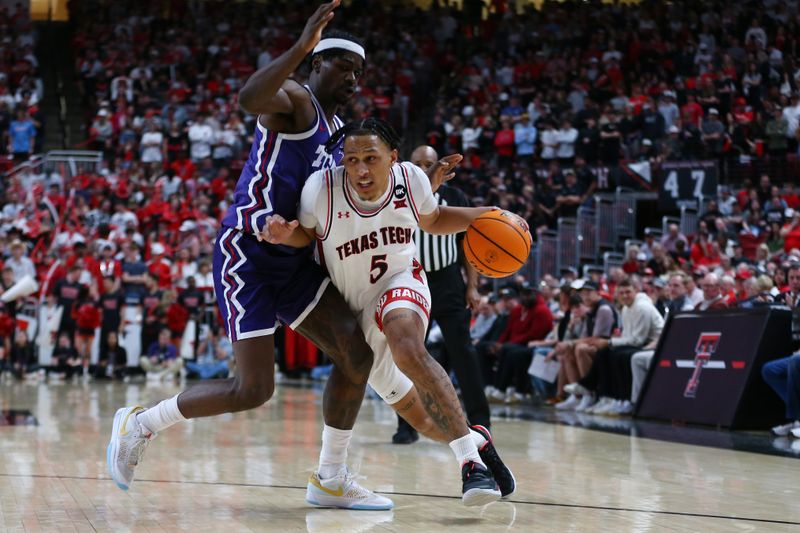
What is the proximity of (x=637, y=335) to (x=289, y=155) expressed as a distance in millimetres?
6711

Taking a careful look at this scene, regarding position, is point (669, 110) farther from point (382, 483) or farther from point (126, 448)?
point (126, 448)

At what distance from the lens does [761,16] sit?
19406 mm

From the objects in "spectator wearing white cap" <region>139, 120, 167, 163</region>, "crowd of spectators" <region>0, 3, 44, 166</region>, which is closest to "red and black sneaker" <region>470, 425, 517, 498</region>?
"spectator wearing white cap" <region>139, 120, 167, 163</region>

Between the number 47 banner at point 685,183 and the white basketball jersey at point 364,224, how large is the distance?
11.2 metres

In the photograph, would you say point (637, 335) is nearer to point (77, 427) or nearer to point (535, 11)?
point (77, 427)

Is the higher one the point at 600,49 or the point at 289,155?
the point at 600,49

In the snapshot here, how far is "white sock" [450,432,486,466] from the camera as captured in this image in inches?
166

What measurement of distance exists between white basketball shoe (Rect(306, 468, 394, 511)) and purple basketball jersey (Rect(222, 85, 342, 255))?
1.04m

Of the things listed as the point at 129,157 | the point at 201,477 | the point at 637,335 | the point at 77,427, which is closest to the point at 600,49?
the point at 129,157

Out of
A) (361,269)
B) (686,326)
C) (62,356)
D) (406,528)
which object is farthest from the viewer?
(62,356)

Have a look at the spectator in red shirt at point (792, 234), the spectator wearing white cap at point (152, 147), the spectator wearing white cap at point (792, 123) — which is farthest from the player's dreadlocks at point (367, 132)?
the spectator wearing white cap at point (152, 147)

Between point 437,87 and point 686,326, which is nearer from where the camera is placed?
point 686,326

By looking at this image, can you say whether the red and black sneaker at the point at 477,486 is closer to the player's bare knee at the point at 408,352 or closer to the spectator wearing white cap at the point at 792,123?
the player's bare knee at the point at 408,352

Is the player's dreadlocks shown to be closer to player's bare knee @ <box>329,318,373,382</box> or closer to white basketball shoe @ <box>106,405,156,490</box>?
player's bare knee @ <box>329,318,373,382</box>
